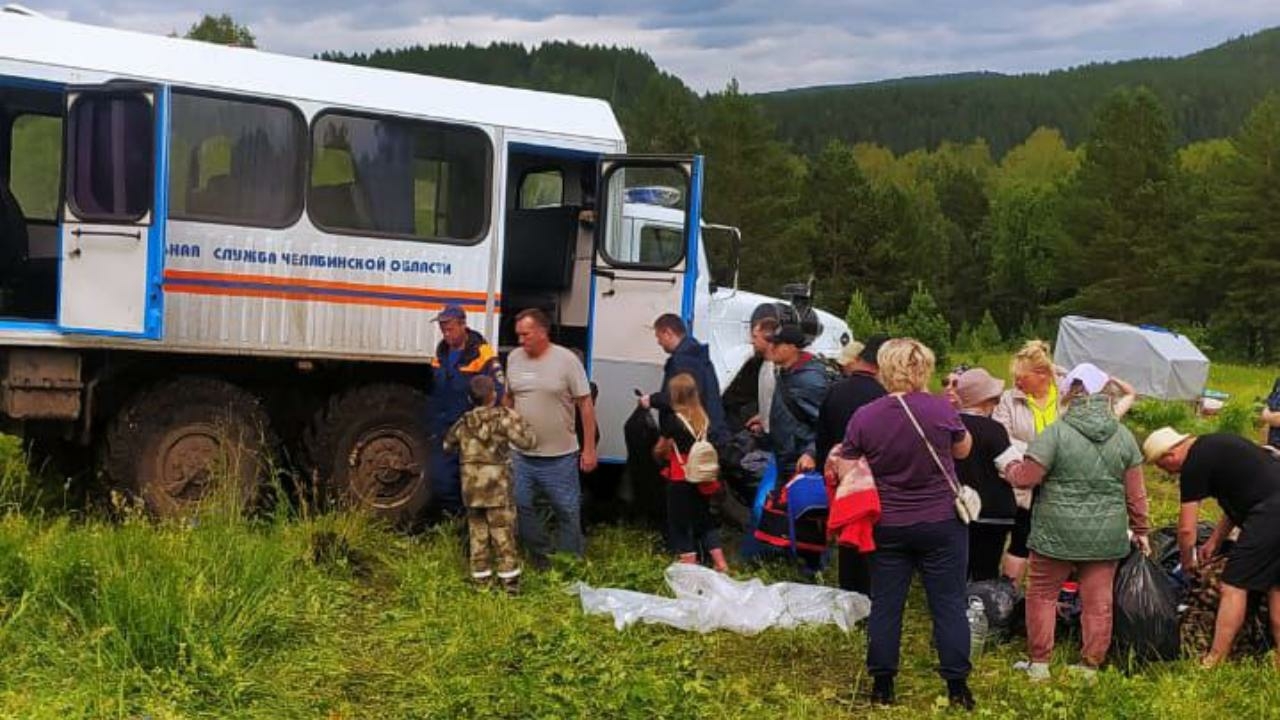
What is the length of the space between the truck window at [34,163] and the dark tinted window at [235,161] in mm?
1154

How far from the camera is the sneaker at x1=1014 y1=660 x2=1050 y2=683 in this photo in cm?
562

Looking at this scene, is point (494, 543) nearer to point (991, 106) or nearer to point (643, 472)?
point (643, 472)

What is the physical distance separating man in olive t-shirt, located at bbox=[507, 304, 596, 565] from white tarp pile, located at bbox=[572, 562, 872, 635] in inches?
23.9

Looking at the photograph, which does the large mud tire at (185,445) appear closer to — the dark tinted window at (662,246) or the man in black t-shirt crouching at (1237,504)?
the dark tinted window at (662,246)

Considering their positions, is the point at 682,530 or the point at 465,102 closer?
the point at 682,530

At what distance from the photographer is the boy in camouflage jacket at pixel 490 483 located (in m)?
6.63

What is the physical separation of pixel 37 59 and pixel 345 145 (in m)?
1.85

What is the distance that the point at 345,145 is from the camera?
7.83 m

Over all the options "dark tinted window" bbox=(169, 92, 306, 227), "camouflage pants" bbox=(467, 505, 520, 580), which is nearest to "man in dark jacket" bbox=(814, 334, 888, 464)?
"camouflage pants" bbox=(467, 505, 520, 580)

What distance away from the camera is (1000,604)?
6.27 metres

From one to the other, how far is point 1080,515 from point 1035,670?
0.80 meters

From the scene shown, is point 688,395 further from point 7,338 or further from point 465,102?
point 7,338

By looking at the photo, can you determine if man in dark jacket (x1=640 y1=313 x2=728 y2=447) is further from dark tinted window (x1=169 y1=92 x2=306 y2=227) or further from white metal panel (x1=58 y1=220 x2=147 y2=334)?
white metal panel (x1=58 y1=220 x2=147 y2=334)

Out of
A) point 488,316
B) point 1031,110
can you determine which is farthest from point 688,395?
point 1031,110
